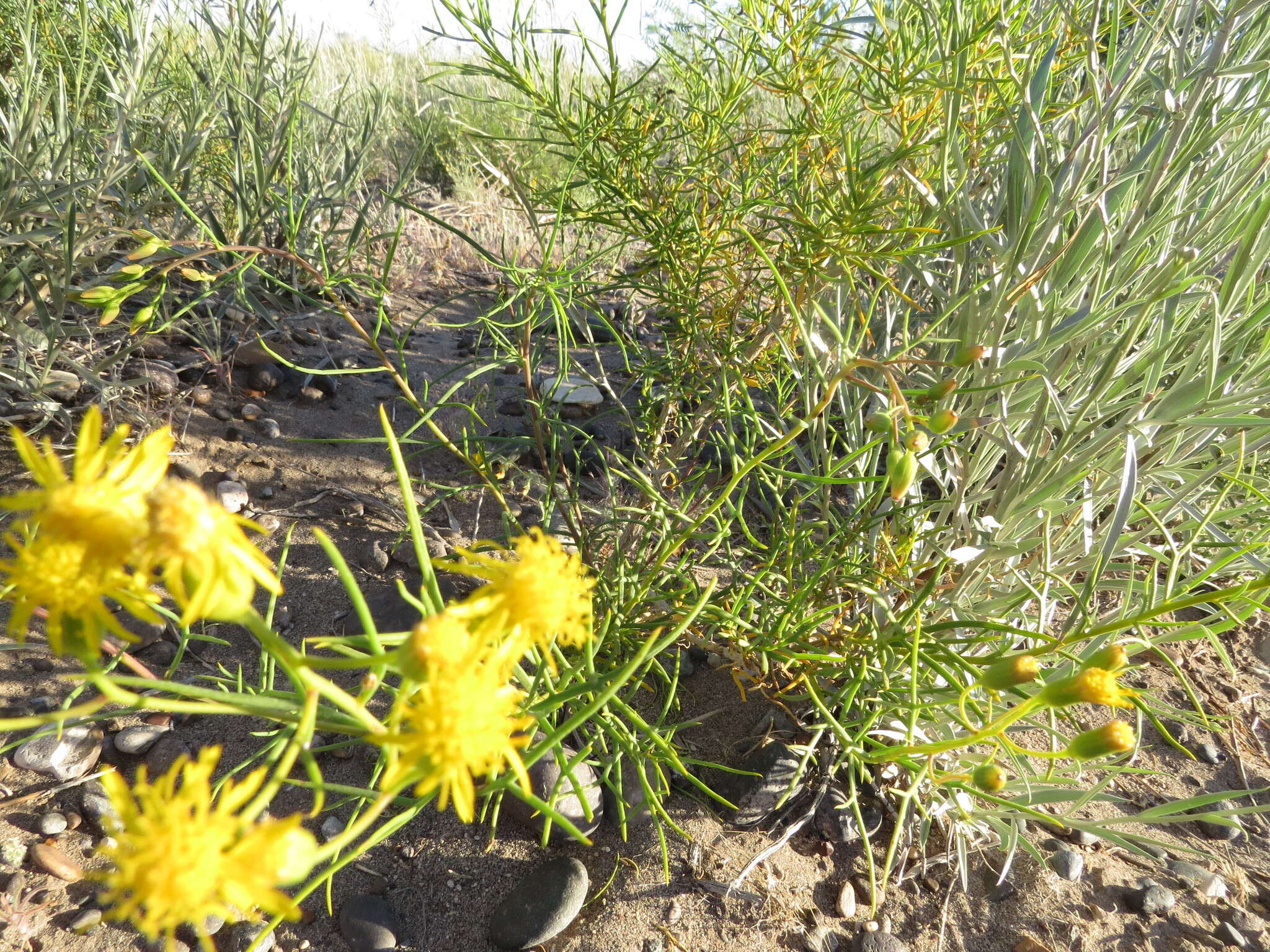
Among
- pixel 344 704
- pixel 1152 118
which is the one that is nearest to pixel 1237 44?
pixel 1152 118

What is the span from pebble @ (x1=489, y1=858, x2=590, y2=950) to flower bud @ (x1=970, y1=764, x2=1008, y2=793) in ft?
2.25

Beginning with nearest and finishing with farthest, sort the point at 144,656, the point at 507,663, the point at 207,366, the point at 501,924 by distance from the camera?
the point at 507,663, the point at 501,924, the point at 144,656, the point at 207,366

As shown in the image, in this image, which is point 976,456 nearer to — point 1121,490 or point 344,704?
point 1121,490

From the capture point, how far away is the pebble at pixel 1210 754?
5.59 ft

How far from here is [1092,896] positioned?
1380mm

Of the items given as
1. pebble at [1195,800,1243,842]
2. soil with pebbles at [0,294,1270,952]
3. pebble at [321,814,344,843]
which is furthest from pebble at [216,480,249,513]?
pebble at [1195,800,1243,842]

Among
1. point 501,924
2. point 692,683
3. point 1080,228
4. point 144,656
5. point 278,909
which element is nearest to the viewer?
point 278,909

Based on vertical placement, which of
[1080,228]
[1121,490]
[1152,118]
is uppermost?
[1152,118]

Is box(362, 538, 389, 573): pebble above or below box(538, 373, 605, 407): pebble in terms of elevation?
below

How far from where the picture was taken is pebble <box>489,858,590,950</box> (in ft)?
3.81

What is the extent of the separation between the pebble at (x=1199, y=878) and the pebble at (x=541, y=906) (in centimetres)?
117

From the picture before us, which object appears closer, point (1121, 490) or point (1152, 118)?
point (1121, 490)

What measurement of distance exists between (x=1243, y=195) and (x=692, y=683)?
1.29 m

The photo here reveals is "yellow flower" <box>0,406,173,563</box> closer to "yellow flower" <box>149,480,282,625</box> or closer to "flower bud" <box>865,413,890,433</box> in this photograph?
"yellow flower" <box>149,480,282,625</box>
